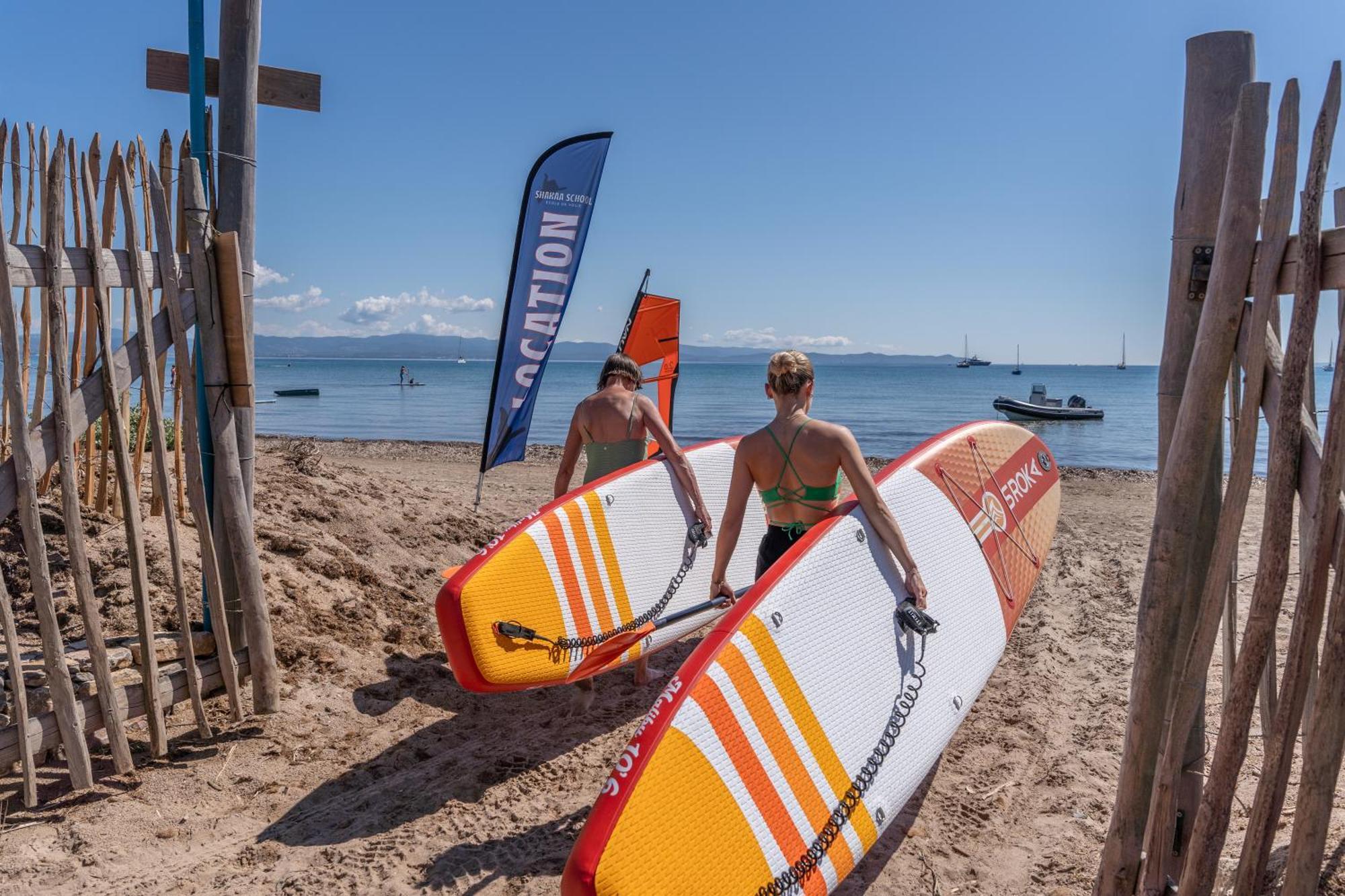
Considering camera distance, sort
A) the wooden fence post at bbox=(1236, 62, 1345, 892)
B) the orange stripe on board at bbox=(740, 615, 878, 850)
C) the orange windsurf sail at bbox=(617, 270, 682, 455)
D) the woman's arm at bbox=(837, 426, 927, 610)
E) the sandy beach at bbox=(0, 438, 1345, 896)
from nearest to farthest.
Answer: the wooden fence post at bbox=(1236, 62, 1345, 892)
the orange stripe on board at bbox=(740, 615, 878, 850)
the sandy beach at bbox=(0, 438, 1345, 896)
the woman's arm at bbox=(837, 426, 927, 610)
the orange windsurf sail at bbox=(617, 270, 682, 455)

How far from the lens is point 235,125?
362cm

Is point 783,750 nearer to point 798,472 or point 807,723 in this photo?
point 807,723

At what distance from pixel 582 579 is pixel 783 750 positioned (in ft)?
5.11

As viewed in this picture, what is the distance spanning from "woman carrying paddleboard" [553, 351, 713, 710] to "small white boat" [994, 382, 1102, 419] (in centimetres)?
2624

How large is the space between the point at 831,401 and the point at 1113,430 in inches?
792

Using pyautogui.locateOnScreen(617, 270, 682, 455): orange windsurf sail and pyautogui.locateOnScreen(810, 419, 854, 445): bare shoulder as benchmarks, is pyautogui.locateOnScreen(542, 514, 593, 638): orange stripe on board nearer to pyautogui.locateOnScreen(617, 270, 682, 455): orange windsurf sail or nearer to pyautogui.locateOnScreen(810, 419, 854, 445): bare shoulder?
pyautogui.locateOnScreen(810, 419, 854, 445): bare shoulder

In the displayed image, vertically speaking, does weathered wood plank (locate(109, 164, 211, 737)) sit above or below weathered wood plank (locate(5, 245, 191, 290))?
below

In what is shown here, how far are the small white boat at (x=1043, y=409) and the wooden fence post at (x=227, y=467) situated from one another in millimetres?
27813

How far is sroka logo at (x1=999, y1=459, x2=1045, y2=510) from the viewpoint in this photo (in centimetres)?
459

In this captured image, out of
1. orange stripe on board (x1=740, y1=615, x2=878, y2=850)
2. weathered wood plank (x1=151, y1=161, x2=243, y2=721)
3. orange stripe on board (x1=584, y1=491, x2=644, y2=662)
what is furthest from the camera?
orange stripe on board (x1=584, y1=491, x2=644, y2=662)

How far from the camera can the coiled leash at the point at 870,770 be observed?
93.4 inches

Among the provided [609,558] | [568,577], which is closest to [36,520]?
[568,577]

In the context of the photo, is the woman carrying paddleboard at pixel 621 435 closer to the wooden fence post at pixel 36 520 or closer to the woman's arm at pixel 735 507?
the woman's arm at pixel 735 507

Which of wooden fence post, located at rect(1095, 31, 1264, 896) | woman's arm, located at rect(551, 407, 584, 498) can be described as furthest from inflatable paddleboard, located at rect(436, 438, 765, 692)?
wooden fence post, located at rect(1095, 31, 1264, 896)
